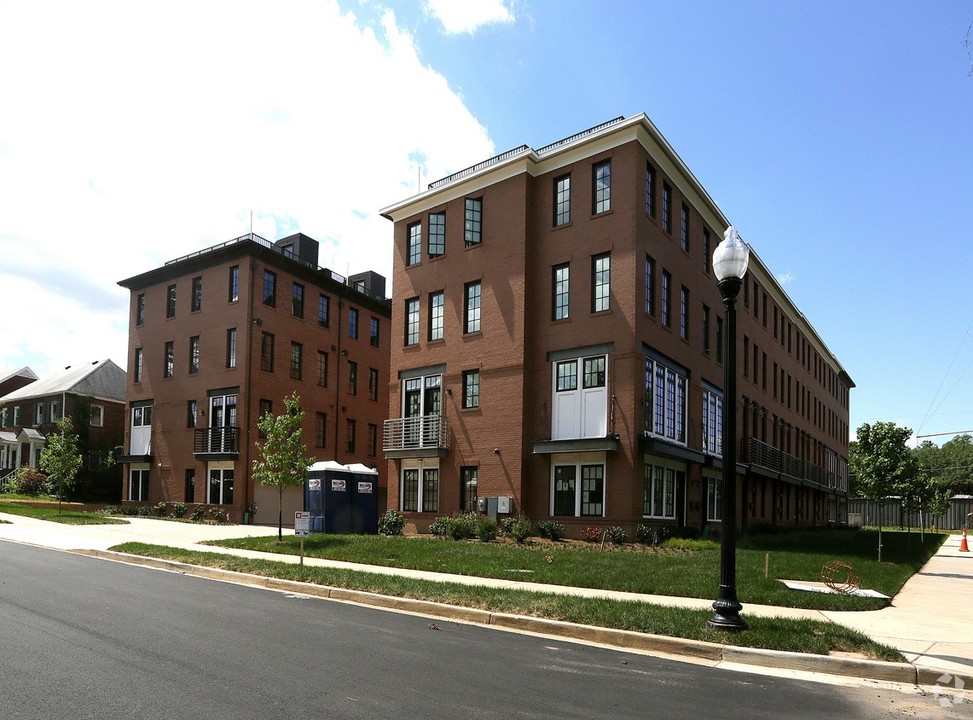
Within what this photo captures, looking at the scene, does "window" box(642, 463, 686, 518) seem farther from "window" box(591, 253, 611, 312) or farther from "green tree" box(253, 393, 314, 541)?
"green tree" box(253, 393, 314, 541)

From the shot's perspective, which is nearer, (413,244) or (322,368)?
(413,244)

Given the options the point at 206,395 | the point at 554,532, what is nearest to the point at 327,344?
the point at 206,395

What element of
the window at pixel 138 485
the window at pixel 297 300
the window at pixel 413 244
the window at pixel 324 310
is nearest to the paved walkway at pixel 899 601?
the window at pixel 413 244

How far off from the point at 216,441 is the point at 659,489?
22680 mm

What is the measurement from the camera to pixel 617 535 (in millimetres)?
23844

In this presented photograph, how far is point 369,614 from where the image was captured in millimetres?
11500

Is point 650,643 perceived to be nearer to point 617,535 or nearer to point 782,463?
point 617,535

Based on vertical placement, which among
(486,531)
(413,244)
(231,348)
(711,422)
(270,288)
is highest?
(413,244)

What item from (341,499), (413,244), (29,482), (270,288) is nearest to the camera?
(341,499)

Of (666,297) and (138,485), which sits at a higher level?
(666,297)

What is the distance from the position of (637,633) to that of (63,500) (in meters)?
43.9

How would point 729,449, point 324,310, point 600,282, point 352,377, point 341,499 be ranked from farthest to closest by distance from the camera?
point 352,377
point 324,310
point 600,282
point 341,499
point 729,449

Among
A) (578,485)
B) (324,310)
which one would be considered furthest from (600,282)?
(324,310)

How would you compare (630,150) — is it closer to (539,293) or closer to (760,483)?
(539,293)
